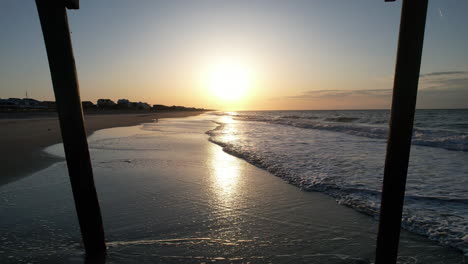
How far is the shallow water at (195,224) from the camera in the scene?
280 cm

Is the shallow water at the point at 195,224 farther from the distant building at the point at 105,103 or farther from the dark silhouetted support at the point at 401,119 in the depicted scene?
the distant building at the point at 105,103

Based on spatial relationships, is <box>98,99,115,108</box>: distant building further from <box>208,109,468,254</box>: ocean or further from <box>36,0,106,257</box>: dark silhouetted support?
<box>36,0,106,257</box>: dark silhouetted support

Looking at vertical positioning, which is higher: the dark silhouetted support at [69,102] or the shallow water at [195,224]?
the dark silhouetted support at [69,102]

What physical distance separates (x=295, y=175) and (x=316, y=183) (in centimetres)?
77

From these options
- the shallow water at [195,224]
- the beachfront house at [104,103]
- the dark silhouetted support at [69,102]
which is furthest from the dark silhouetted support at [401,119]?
the beachfront house at [104,103]

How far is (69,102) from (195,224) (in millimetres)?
2274

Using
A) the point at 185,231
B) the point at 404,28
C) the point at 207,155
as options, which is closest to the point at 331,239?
the point at 185,231

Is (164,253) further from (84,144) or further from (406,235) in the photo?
(406,235)

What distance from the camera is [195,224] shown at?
3.54 meters

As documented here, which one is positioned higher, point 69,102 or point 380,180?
point 69,102

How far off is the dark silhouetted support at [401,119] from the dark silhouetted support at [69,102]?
9.18ft

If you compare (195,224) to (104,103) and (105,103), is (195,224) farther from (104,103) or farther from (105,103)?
(105,103)

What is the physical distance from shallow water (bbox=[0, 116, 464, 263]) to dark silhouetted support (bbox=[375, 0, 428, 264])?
82cm

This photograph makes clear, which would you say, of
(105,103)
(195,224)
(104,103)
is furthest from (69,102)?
(105,103)
